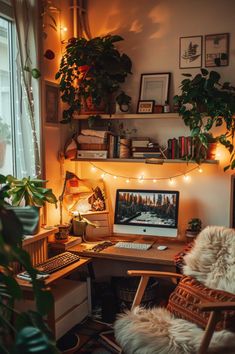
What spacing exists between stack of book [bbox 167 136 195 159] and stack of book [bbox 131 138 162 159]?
0.10 m

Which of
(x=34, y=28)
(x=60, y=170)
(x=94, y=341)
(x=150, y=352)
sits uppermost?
(x=34, y=28)

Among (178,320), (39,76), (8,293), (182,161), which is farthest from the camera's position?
(182,161)

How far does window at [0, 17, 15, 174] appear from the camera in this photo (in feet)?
8.68

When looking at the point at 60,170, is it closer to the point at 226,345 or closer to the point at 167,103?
the point at 167,103

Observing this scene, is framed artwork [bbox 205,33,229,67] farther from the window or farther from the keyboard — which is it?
the keyboard

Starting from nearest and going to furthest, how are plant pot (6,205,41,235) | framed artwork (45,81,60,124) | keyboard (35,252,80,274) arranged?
plant pot (6,205,41,235) → keyboard (35,252,80,274) → framed artwork (45,81,60,124)

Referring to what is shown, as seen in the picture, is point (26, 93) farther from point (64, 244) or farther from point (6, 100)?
point (64, 244)

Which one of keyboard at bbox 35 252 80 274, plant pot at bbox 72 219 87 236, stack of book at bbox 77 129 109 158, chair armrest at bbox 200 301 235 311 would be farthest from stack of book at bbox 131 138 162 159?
chair armrest at bbox 200 301 235 311

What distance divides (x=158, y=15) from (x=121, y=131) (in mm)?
966

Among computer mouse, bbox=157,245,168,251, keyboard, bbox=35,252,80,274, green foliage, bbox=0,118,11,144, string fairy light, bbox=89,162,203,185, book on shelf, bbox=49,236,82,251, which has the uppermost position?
green foliage, bbox=0,118,11,144

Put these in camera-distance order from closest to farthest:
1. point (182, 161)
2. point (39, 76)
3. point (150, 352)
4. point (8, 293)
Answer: point (8, 293)
point (150, 352)
point (39, 76)
point (182, 161)

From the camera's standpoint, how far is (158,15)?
303cm

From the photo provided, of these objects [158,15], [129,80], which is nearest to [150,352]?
[129,80]

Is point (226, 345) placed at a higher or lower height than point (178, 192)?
lower
